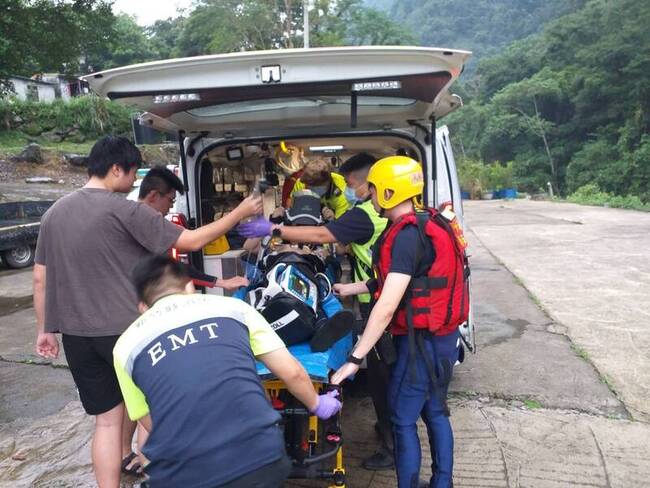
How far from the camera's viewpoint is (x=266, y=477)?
5.43 ft

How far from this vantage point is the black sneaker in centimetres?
319

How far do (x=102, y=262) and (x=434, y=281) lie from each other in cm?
156

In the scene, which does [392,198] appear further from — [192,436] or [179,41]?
[179,41]

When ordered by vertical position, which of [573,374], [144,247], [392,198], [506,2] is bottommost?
[573,374]

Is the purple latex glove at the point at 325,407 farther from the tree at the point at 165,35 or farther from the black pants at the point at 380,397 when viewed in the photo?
the tree at the point at 165,35

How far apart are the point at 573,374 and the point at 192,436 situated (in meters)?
3.86

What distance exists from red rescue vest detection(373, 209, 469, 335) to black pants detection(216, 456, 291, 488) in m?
1.03

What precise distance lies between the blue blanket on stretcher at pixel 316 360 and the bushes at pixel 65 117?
26.9 meters

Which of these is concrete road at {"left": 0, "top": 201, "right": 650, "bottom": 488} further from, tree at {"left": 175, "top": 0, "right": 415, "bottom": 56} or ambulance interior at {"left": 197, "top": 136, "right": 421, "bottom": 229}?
tree at {"left": 175, "top": 0, "right": 415, "bottom": 56}

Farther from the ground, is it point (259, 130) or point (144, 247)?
point (259, 130)

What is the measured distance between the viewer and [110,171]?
2617mm

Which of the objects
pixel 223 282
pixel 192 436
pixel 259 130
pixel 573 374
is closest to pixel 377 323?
pixel 192 436

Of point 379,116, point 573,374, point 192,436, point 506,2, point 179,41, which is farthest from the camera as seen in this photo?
point 506,2

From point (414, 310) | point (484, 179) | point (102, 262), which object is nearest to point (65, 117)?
point (484, 179)
